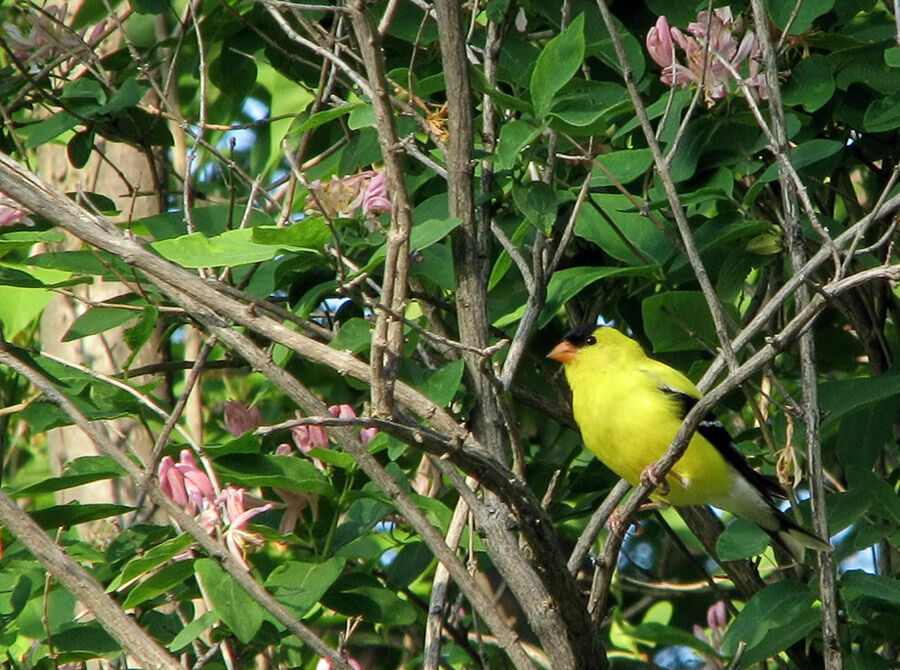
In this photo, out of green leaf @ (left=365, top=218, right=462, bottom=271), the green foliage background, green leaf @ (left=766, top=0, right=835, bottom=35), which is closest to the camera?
green leaf @ (left=365, top=218, right=462, bottom=271)

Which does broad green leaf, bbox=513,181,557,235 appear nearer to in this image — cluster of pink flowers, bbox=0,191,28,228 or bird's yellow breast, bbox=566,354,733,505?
bird's yellow breast, bbox=566,354,733,505

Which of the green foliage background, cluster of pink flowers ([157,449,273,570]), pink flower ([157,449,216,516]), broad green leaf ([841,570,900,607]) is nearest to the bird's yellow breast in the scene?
the green foliage background

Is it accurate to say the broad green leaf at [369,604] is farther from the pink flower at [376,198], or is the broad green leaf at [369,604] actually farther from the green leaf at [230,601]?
the pink flower at [376,198]

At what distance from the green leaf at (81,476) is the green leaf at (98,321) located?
366 millimetres

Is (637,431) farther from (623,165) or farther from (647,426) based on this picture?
(623,165)

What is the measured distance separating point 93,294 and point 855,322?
104 inches

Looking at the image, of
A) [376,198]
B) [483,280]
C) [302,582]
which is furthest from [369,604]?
[376,198]

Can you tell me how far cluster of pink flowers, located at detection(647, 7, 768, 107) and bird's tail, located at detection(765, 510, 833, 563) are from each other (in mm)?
1103

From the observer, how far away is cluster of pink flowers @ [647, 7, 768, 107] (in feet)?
10.7

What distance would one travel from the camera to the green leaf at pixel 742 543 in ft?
10.3

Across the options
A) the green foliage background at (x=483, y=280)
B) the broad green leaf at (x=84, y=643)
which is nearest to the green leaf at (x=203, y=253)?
the green foliage background at (x=483, y=280)

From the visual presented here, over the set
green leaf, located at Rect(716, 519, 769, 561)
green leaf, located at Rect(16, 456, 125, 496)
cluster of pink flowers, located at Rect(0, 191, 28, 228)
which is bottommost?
green leaf, located at Rect(716, 519, 769, 561)

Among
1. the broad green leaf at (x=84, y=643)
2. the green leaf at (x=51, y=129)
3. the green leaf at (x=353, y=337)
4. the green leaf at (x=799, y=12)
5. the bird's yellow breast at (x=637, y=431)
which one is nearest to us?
the green leaf at (x=353, y=337)

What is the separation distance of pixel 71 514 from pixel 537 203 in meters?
1.35
